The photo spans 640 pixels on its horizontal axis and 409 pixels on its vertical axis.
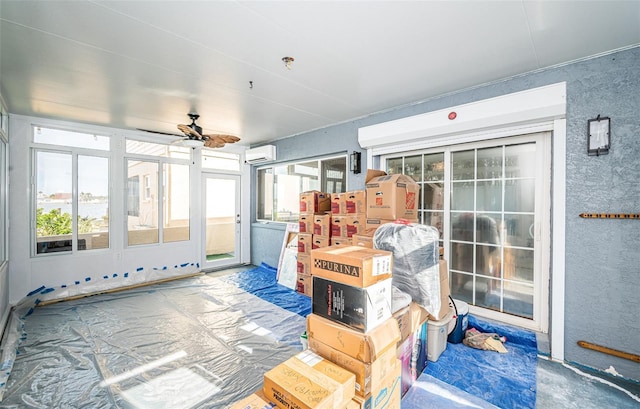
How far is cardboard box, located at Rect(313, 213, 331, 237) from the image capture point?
3.95 meters

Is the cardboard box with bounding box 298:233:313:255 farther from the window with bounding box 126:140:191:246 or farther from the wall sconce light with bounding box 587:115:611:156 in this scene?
the wall sconce light with bounding box 587:115:611:156

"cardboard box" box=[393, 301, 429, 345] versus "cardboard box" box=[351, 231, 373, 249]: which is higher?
"cardboard box" box=[351, 231, 373, 249]

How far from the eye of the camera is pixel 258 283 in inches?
180

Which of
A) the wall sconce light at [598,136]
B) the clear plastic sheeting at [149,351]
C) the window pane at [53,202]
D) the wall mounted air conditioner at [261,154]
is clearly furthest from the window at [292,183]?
the window pane at [53,202]

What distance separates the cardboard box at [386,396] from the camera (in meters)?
1.42

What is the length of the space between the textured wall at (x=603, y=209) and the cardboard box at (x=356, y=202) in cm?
195

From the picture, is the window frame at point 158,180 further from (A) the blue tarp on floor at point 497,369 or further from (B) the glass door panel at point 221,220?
(A) the blue tarp on floor at point 497,369

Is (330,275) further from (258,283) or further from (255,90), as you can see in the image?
(258,283)

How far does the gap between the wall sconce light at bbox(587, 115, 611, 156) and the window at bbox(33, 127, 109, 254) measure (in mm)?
5977

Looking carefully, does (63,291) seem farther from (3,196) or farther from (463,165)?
(463,165)

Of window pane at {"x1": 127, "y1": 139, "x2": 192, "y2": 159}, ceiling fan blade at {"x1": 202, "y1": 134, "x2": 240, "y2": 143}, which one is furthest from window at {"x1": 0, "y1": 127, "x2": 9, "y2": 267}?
ceiling fan blade at {"x1": 202, "y1": 134, "x2": 240, "y2": 143}

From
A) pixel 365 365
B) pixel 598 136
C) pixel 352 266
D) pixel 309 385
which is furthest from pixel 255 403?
pixel 598 136

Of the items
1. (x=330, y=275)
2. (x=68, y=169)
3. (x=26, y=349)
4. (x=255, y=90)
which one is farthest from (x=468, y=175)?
(x=68, y=169)

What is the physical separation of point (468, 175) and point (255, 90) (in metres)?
2.53
